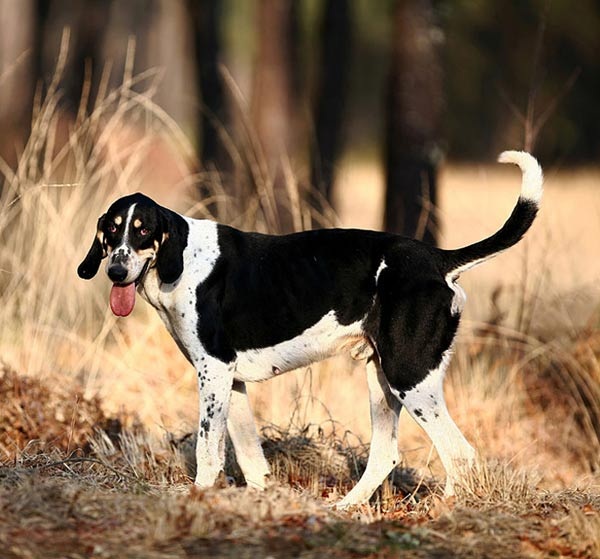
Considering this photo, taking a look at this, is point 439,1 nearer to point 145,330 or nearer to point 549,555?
point 145,330

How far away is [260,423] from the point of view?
26.1 ft

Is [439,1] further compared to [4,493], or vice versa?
[439,1]

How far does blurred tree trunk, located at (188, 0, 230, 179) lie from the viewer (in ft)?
48.4

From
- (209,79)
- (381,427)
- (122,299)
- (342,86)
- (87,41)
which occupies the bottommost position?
(381,427)

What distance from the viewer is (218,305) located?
19.4ft

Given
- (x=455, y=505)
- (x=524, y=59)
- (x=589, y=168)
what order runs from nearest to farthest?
(x=455, y=505) < (x=589, y=168) < (x=524, y=59)

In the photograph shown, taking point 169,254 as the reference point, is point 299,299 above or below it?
below

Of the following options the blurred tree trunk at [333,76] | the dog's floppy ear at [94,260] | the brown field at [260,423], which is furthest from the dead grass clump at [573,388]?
the blurred tree trunk at [333,76]

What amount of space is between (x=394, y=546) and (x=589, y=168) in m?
23.4

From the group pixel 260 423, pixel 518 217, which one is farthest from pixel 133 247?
pixel 260 423

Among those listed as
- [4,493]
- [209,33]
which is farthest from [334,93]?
[4,493]

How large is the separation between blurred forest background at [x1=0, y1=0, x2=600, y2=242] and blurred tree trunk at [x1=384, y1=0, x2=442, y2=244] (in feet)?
0.04

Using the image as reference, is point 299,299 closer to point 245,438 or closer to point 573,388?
point 245,438

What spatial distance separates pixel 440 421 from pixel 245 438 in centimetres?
103
